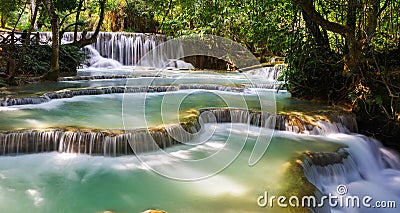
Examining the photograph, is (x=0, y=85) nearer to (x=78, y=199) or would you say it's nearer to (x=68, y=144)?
(x=68, y=144)

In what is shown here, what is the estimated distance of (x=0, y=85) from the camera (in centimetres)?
916

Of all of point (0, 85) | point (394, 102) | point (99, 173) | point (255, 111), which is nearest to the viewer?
point (99, 173)

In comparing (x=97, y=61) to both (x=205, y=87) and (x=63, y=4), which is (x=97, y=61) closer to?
(x=63, y=4)

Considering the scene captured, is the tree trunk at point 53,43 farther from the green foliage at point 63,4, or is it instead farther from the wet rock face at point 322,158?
the wet rock face at point 322,158

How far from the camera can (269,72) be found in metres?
15.2

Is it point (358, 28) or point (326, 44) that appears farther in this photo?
Result: point (326, 44)

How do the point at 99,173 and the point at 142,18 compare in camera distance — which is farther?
the point at 142,18

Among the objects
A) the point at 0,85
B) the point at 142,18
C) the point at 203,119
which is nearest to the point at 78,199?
the point at 203,119

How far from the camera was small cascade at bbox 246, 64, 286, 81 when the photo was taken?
47.6 feet

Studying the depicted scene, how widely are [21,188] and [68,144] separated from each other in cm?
111

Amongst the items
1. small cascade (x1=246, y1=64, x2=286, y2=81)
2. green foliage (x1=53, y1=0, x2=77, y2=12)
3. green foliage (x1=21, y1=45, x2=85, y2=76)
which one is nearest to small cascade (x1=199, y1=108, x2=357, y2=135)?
green foliage (x1=21, y1=45, x2=85, y2=76)

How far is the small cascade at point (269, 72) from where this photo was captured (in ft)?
47.6

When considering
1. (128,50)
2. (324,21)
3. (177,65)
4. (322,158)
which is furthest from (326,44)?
(128,50)

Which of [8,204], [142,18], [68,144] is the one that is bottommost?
[8,204]
